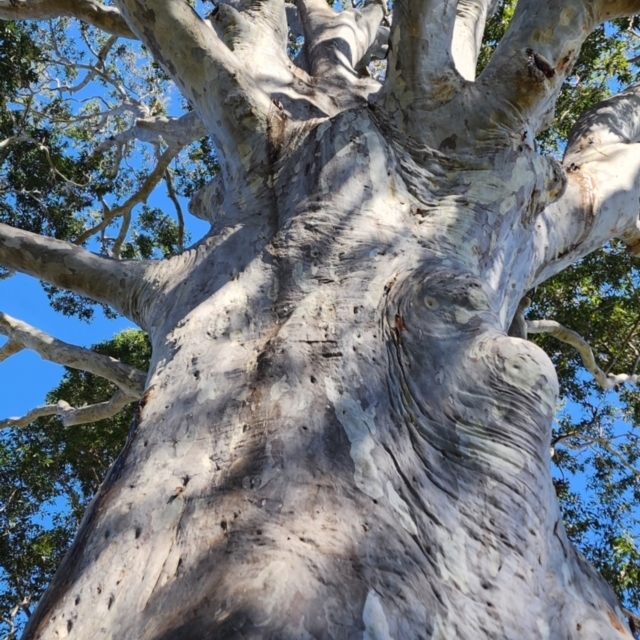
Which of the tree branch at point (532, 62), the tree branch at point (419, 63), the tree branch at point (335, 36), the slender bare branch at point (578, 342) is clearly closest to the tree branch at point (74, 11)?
the tree branch at point (335, 36)

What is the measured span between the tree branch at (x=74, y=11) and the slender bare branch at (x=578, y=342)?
355cm

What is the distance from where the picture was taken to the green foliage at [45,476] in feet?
23.8

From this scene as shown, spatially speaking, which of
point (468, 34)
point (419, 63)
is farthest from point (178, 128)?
point (419, 63)

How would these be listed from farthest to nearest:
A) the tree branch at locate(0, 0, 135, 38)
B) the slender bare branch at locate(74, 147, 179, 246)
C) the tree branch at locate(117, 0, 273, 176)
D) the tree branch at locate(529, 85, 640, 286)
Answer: the slender bare branch at locate(74, 147, 179, 246) → the tree branch at locate(0, 0, 135, 38) → the tree branch at locate(529, 85, 640, 286) → the tree branch at locate(117, 0, 273, 176)

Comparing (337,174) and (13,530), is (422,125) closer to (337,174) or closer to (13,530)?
(337,174)

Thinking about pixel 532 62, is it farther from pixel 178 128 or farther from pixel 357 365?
pixel 178 128

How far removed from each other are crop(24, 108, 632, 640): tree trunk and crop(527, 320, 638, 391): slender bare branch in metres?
3.60

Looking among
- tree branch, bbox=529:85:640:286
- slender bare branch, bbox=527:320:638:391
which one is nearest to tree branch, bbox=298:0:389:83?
tree branch, bbox=529:85:640:286

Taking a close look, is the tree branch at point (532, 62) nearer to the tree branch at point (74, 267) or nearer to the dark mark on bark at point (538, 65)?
the dark mark on bark at point (538, 65)

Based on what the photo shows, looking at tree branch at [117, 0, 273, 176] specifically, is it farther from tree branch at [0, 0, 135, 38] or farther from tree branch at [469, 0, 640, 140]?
tree branch at [0, 0, 135, 38]

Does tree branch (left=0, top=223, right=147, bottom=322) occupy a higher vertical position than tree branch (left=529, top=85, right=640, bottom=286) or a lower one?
lower

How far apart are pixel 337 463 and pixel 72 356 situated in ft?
9.53

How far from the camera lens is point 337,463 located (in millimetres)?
1233

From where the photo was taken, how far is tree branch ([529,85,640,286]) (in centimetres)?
250
